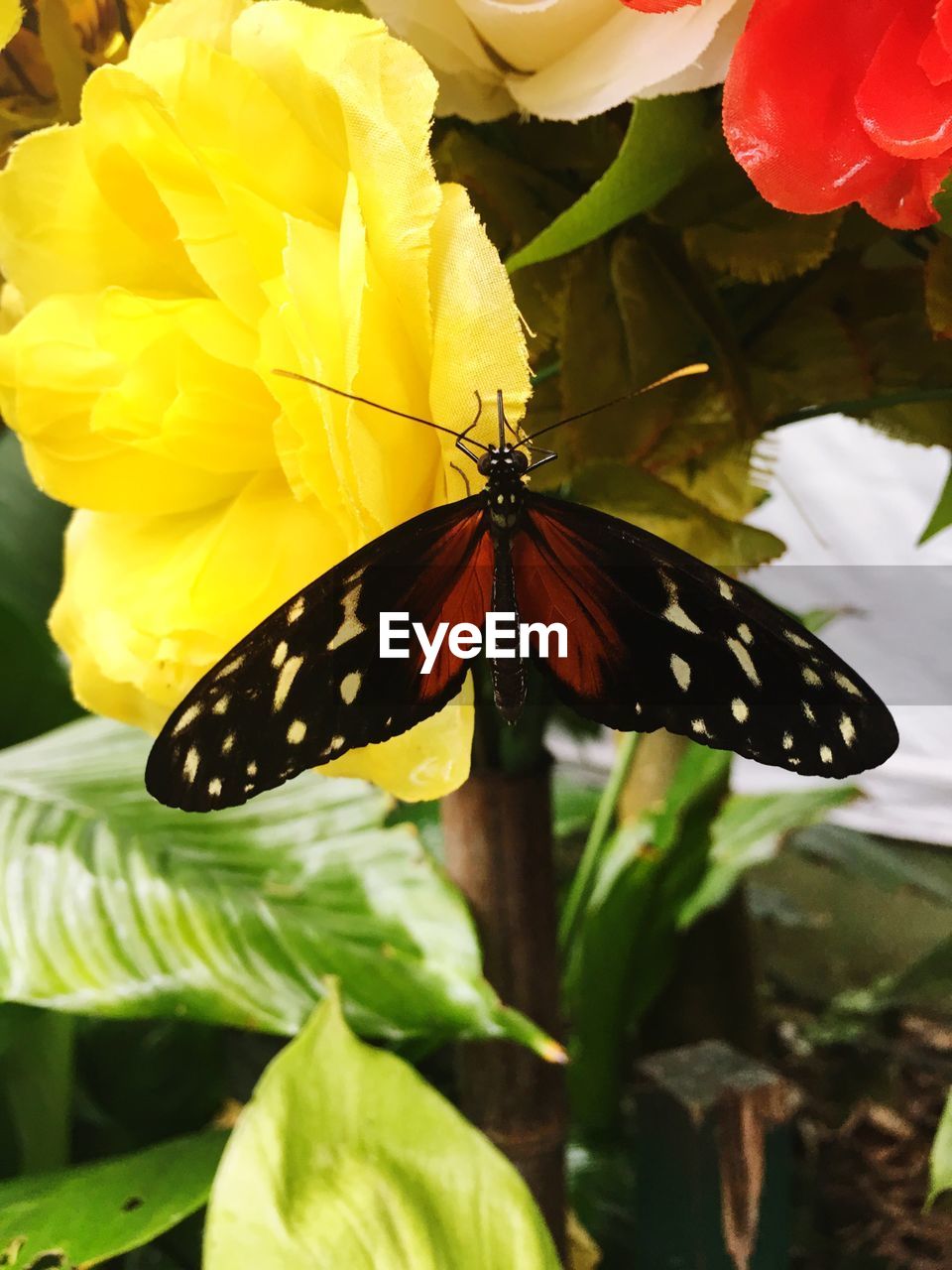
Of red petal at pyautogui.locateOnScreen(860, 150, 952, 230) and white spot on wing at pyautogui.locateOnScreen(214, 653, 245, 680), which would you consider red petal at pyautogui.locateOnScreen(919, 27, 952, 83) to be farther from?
white spot on wing at pyautogui.locateOnScreen(214, 653, 245, 680)

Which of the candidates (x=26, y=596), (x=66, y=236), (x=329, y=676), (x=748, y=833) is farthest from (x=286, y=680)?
(x=748, y=833)

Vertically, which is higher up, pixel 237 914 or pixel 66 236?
pixel 66 236

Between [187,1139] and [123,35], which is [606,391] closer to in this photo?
[123,35]

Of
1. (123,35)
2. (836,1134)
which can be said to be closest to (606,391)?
(123,35)

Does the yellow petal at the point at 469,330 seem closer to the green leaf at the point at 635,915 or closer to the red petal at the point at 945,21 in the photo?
the red petal at the point at 945,21

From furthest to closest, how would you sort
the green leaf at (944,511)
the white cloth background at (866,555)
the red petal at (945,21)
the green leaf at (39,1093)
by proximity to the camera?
the white cloth background at (866,555) < the green leaf at (39,1093) < the green leaf at (944,511) < the red petal at (945,21)

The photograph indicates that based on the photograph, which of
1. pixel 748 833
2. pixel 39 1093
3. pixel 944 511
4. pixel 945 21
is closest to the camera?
pixel 945 21

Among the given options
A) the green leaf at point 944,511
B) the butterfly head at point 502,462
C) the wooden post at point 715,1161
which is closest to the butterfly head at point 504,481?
the butterfly head at point 502,462

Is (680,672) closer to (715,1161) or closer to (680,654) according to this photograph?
(680,654)
